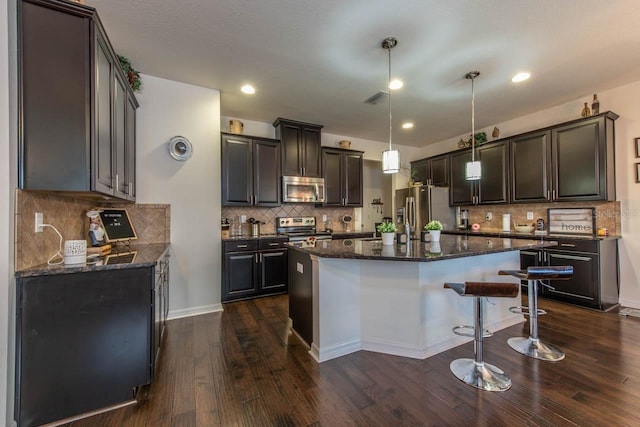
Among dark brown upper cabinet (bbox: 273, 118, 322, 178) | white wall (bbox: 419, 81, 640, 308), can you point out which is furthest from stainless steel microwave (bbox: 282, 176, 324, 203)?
white wall (bbox: 419, 81, 640, 308)

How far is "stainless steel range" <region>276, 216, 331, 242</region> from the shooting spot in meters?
4.71

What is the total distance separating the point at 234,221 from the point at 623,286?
5.57 meters

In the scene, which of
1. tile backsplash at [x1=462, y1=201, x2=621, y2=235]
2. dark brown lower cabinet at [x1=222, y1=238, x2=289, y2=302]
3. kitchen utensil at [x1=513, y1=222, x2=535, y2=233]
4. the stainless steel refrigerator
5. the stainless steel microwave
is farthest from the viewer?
the stainless steel refrigerator

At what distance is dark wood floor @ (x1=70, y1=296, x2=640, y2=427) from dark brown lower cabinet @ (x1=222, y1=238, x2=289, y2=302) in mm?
1088

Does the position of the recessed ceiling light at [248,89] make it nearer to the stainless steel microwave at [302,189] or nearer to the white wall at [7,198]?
the stainless steel microwave at [302,189]

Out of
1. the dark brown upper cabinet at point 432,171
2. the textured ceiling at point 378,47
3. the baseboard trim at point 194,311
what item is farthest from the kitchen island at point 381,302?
the dark brown upper cabinet at point 432,171

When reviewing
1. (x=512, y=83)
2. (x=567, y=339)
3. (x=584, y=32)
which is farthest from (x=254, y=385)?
(x=512, y=83)

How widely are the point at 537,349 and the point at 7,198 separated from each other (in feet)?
12.9

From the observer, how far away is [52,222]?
6.39ft

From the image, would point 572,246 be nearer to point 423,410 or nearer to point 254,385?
point 423,410

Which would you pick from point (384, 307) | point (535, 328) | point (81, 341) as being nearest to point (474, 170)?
point (535, 328)

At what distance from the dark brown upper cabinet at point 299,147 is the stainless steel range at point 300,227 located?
83cm

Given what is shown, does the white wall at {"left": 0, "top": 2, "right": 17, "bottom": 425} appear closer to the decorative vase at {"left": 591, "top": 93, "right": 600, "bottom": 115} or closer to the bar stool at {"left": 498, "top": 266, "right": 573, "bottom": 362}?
the bar stool at {"left": 498, "top": 266, "right": 573, "bottom": 362}

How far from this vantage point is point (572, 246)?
352 centimetres
